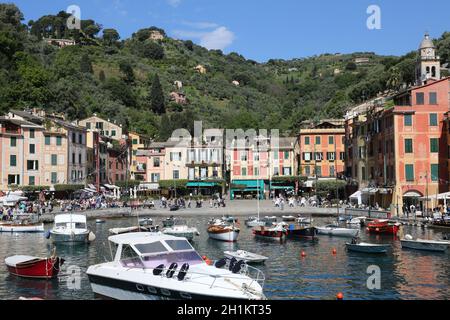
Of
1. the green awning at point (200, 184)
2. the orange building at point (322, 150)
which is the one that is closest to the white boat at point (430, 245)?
the orange building at point (322, 150)

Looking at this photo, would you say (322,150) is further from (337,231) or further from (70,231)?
(70,231)

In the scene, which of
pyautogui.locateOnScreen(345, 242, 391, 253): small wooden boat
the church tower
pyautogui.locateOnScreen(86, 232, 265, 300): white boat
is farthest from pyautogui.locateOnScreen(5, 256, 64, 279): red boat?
the church tower

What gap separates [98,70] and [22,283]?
17699 cm

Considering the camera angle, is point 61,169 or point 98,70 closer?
point 61,169

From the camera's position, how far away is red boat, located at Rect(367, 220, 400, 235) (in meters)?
52.9

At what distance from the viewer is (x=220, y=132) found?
117125 millimetres

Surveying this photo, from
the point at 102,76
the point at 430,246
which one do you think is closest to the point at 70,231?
the point at 430,246

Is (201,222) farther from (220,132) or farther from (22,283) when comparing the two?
(220,132)

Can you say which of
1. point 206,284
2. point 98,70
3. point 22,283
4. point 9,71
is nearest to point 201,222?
point 22,283

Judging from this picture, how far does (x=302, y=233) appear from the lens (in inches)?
2013

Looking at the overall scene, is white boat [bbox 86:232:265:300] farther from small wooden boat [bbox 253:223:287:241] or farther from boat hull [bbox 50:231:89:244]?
small wooden boat [bbox 253:223:287:241]

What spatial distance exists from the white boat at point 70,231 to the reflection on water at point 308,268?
94 centimetres

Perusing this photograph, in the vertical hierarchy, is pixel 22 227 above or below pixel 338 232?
above

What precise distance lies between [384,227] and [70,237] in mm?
32032
